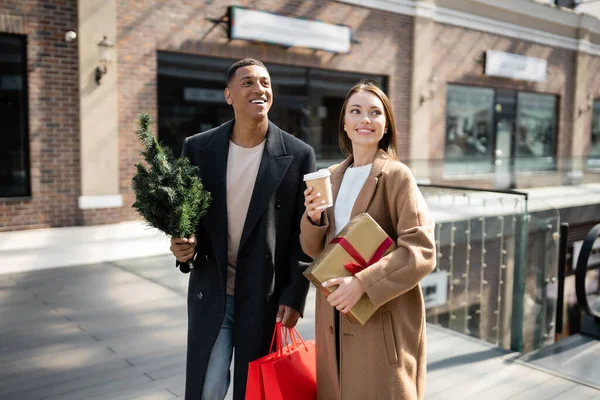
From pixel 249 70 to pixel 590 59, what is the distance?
21321mm

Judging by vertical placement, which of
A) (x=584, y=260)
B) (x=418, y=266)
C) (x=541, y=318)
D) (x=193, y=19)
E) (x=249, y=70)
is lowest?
(x=541, y=318)

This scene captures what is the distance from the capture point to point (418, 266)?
195cm

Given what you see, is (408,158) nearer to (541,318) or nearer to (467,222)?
(467,222)

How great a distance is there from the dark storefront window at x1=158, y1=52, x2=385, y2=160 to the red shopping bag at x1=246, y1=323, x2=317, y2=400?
8568 millimetres

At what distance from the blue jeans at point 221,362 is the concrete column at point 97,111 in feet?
25.2

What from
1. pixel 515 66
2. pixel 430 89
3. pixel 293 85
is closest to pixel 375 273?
pixel 293 85

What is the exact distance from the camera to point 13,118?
8938 mm

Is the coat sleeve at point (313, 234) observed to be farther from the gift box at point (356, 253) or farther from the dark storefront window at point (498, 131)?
the dark storefront window at point (498, 131)

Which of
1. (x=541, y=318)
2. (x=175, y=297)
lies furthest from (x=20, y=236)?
(x=541, y=318)

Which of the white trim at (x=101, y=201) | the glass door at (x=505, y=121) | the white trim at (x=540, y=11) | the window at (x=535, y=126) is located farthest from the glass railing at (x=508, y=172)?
the white trim at (x=101, y=201)

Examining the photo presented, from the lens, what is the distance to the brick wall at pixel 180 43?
32.0 ft

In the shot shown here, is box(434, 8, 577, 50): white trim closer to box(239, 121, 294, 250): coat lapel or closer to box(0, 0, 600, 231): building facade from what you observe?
box(0, 0, 600, 231): building facade

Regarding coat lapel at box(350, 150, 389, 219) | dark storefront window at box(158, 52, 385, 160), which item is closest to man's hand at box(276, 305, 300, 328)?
coat lapel at box(350, 150, 389, 219)

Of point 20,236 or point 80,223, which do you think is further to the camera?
point 80,223
